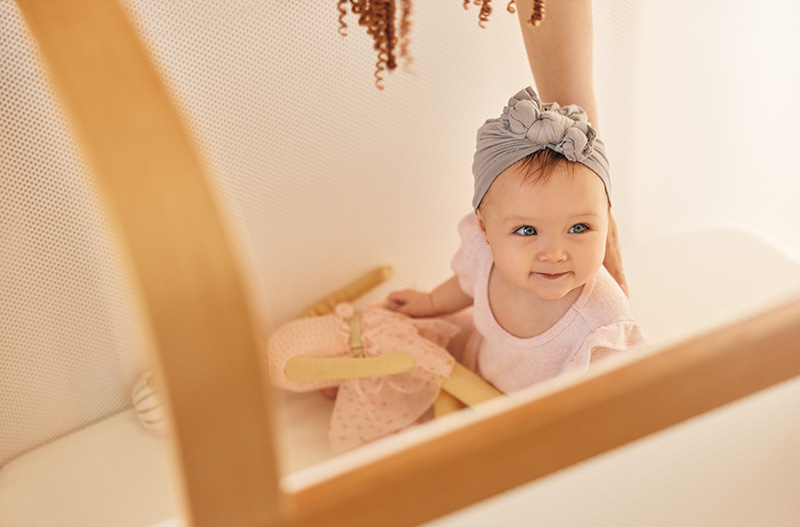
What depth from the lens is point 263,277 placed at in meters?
0.89

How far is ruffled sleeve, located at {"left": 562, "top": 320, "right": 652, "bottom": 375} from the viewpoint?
69 cm

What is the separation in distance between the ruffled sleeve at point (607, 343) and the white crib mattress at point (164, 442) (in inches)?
1.5

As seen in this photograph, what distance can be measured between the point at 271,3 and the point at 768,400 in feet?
2.02

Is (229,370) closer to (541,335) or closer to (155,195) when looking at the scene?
(155,195)

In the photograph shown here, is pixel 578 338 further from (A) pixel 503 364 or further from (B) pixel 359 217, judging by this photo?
(B) pixel 359 217

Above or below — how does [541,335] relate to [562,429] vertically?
below

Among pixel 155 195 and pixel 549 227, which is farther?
pixel 549 227

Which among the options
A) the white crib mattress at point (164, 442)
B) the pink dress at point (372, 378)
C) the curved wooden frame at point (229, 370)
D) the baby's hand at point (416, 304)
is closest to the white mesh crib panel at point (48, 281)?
the white crib mattress at point (164, 442)

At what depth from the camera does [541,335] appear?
747 mm

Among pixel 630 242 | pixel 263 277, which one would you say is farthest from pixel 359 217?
pixel 630 242

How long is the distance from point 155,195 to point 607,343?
50 centimetres

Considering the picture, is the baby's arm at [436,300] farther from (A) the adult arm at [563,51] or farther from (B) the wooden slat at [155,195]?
(B) the wooden slat at [155,195]

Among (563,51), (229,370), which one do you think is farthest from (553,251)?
(229,370)

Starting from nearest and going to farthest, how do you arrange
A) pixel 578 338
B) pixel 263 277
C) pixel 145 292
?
pixel 145 292, pixel 578 338, pixel 263 277
